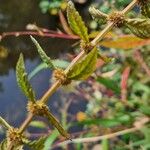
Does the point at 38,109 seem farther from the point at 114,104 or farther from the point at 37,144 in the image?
the point at 114,104

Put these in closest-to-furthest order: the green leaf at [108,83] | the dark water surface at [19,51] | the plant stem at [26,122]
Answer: the plant stem at [26,122]
the green leaf at [108,83]
the dark water surface at [19,51]

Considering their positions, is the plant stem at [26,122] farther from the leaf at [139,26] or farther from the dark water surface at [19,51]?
the dark water surface at [19,51]

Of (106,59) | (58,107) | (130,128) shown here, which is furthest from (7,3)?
(106,59)

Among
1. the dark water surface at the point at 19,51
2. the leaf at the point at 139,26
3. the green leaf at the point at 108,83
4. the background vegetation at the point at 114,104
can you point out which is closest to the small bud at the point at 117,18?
the leaf at the point at 139,26

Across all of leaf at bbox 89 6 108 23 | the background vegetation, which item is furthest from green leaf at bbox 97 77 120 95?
leaf at bbox 89 6 108 23

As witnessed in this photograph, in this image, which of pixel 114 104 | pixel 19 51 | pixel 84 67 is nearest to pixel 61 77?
pixel 84 67

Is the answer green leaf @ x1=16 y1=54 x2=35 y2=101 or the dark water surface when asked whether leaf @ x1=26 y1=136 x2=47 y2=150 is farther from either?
the dark water surface
